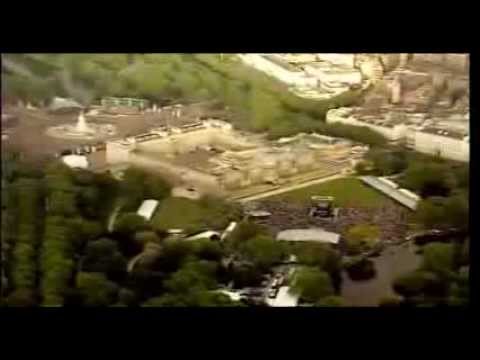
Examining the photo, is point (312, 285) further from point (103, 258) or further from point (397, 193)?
point (103, 258)

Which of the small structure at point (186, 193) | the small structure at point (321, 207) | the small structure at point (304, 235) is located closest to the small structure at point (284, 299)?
the small structure at point (304, 235)

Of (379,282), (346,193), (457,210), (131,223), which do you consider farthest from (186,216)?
(457,210)

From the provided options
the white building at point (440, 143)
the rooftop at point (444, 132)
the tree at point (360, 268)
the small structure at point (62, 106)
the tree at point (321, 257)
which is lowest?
the tree at point (360, 268)

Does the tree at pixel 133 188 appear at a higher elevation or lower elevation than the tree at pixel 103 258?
higher

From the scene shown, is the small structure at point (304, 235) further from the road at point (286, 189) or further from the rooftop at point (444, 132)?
the rooftop at point (444, 132)

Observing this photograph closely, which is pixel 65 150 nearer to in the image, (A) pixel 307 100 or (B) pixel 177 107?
(B) pixel 177 107
